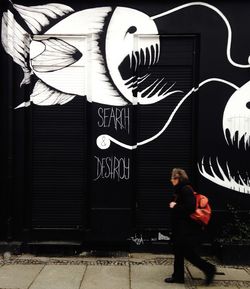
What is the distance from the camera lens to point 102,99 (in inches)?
328

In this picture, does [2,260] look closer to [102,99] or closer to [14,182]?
[14,182]

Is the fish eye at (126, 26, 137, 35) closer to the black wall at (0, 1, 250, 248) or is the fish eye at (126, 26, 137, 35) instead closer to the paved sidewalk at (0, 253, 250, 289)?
the black wall at (0, 1, 250, 248)

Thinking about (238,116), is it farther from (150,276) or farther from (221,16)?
(150,276)

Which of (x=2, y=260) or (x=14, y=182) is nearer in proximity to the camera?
(x=2, y=260)

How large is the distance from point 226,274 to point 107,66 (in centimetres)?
443

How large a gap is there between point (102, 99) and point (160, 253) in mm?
3235

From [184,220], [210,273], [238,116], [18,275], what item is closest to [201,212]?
[184,220]

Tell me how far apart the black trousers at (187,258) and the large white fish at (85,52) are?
310cm

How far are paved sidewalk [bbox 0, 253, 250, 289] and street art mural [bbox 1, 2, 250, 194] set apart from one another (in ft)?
5.46

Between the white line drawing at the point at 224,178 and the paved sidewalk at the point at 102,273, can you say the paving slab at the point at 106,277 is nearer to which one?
the paved sidewalk at the point at 102,273

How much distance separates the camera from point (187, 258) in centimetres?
649

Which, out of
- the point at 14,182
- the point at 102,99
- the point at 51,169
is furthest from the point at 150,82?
the point at 14,182

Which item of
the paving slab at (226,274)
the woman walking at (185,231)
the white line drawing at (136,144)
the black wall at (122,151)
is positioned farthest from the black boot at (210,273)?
the white line drawing at (136,144)

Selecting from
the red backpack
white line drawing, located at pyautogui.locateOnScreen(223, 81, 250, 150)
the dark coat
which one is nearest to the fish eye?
Answer: white line drawing, located at pyautogui.locateOnScreen(223, 81, 250, 150)
